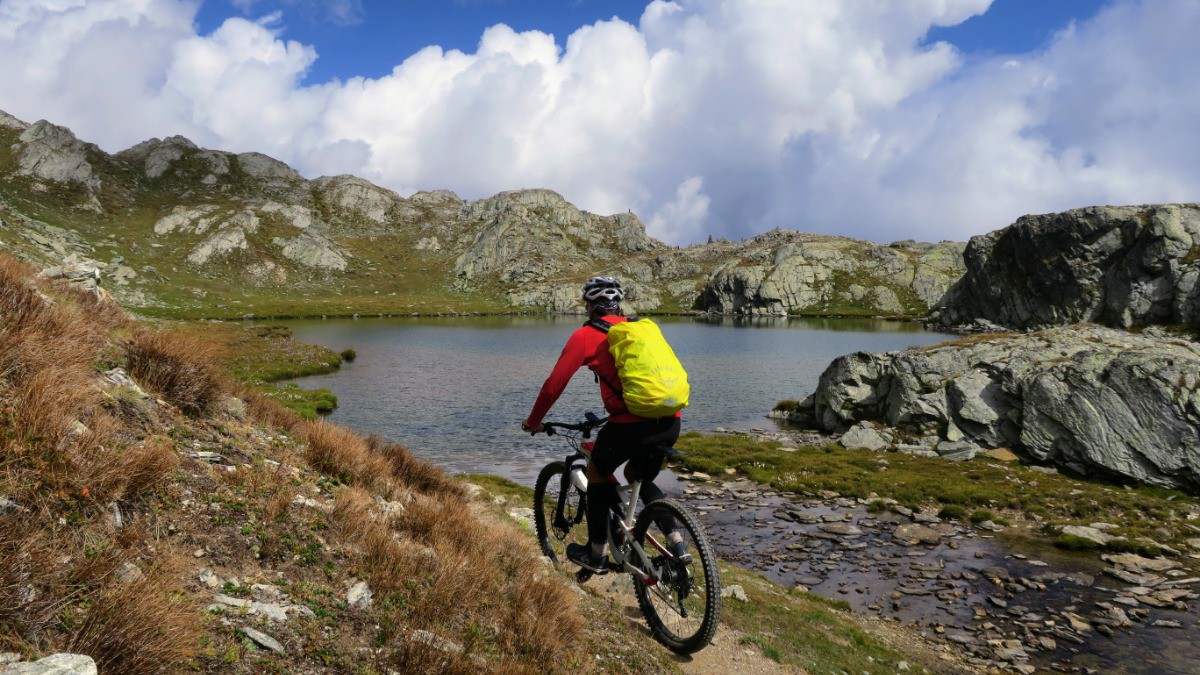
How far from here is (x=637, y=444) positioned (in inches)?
291

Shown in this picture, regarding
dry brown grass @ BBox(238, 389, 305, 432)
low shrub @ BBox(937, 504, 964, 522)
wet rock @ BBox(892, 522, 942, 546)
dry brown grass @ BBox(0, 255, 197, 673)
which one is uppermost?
dry brown grass @ BBox(0, 255, 197, 673)

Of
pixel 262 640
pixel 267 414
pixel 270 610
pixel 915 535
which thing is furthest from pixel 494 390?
pixel 262 640

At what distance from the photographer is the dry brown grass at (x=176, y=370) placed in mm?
8766

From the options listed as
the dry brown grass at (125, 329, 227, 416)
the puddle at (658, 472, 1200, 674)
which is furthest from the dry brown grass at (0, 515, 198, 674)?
the puddle at (658, 472, 1200, 674)

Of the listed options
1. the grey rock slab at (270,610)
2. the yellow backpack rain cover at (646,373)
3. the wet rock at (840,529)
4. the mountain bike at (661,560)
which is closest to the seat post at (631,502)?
the mountain bike at (661,560)

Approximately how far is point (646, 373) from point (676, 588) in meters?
3.38

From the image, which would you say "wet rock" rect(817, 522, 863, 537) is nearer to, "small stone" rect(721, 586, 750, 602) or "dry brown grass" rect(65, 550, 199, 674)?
"small stone" rect(721, 586, 750, 602)

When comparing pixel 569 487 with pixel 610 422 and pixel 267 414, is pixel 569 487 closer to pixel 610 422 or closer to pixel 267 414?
pixel 610 422

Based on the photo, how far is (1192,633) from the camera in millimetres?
12625

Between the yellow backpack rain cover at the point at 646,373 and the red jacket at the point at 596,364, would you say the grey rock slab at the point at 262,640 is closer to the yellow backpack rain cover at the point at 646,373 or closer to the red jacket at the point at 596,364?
the red jacket at the point at 596,364

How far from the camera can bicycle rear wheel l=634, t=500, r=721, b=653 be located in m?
7.28

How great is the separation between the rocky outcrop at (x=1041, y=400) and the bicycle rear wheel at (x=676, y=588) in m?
30.0

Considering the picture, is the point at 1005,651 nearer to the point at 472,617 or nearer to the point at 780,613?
the point at 780,613

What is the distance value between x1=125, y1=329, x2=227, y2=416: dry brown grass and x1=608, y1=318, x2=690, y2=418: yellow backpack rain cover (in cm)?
737
